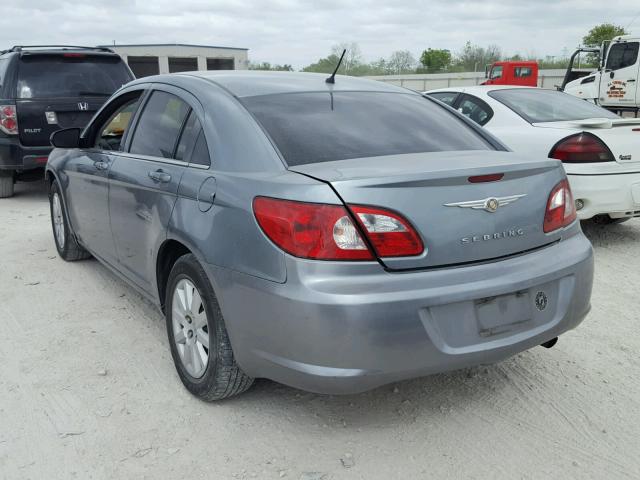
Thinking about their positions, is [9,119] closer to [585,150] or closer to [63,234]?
[63,234]

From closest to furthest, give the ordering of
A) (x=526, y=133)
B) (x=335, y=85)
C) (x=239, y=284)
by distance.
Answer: (x=239, y=284), (x=335, y=85), (x=526, y=133)

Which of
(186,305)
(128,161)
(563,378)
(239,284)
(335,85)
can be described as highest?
(335,85)

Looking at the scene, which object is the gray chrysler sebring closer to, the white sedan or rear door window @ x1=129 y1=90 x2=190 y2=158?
rear door window @ x1=129 y1=90 x2=190 y2=158

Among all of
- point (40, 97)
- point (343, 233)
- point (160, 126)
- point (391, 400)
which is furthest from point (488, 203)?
point (40, 97)

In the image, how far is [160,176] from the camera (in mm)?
3332

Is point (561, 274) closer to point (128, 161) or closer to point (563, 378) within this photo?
point (563, 378)

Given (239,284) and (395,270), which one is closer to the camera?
(395,270)

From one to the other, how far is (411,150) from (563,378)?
1.45 metres

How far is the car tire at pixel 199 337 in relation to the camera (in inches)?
112

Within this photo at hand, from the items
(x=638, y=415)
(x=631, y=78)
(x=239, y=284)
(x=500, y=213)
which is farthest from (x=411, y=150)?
(x=631, y=78)

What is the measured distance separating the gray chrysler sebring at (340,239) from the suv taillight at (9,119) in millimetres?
5337

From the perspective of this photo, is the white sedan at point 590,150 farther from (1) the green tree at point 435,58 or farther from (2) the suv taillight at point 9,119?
(1) the green tree at point 435,58

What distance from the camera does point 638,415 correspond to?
115 inches

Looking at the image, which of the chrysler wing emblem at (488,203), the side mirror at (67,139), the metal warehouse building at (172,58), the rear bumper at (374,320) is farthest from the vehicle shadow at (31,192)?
the metal warehouse building at (172,58)
